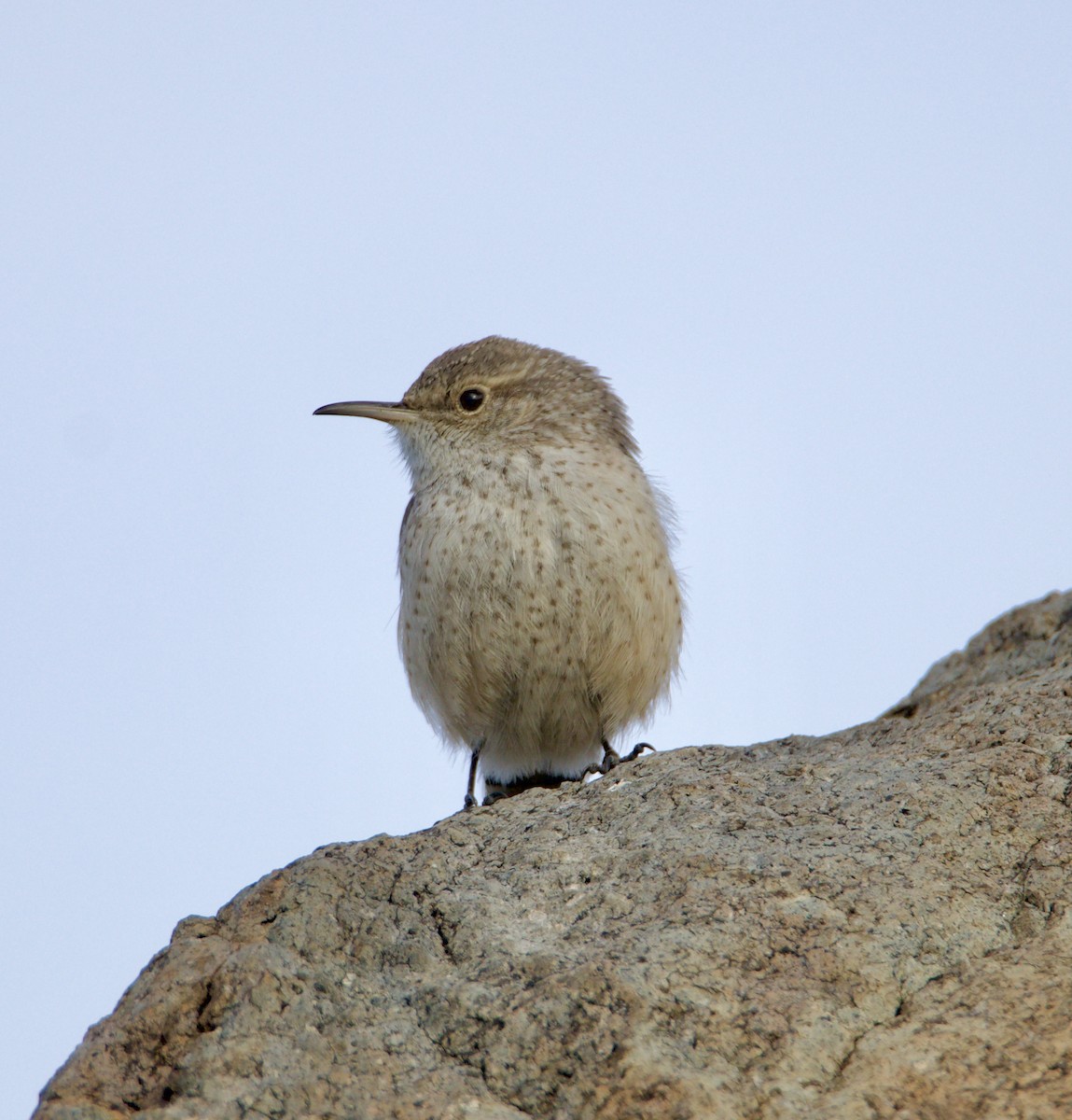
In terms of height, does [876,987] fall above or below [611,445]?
below

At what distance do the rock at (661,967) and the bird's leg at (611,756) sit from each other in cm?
166

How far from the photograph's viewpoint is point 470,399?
21.9ft

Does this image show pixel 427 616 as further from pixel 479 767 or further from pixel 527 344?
pixel 527 344

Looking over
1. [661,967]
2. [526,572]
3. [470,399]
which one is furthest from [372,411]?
[661,967]

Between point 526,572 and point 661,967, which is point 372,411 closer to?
point 526,572

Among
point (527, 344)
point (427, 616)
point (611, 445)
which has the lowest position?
point (427, 616)

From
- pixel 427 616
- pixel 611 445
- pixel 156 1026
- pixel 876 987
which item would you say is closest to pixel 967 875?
pixel 876 987

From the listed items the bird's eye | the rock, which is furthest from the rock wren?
the rock

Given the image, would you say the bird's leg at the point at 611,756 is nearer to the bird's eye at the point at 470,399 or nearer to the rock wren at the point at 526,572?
the rock wren at the point at 526,572

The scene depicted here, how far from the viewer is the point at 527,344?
7.16 m

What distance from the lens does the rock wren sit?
19.0 feet

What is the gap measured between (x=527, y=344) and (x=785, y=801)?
3720mm

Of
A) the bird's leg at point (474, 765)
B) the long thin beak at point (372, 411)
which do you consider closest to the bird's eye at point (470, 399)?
the long thin beak at point (372, 411)

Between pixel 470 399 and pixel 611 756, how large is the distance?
190 centimetres
